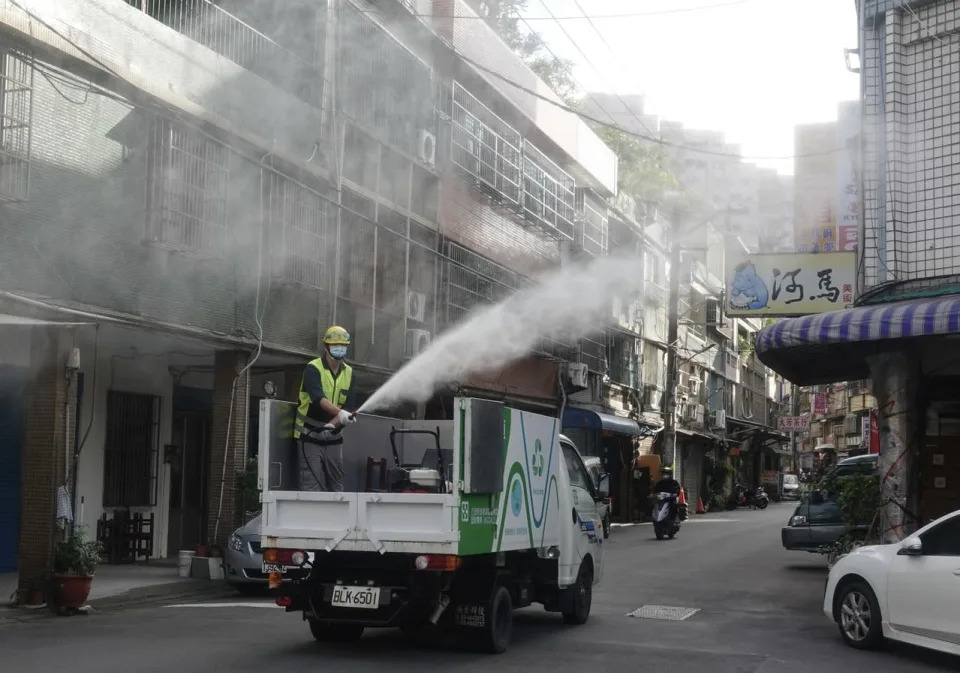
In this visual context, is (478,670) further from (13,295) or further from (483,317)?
(483,317)

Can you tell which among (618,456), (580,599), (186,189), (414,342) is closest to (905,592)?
(580,599)

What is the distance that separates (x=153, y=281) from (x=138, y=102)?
2393mm

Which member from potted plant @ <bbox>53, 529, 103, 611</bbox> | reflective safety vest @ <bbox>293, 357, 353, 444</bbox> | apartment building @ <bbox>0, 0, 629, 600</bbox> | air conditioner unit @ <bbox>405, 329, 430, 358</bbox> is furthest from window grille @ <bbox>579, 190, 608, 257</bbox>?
reflective safety vest @ <bbox>293, 357, 353, 444</bbox>

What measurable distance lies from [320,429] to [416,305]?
41.6ft

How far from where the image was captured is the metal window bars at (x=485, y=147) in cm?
2434

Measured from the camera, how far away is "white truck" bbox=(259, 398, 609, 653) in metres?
8.38

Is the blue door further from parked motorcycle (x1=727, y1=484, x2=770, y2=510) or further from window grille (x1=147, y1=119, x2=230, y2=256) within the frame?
parked motorcycle (x1=727, y1=484, x2=770, y2=510)

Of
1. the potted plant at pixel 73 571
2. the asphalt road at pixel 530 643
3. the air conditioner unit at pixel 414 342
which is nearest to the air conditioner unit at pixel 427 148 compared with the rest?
the air conditioner unit at pixel 414 342

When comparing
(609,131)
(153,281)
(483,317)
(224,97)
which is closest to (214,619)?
(153,281)

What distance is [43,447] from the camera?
12828mm

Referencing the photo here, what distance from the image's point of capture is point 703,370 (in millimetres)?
52031

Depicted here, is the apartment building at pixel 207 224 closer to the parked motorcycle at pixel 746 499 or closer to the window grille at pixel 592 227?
the window grille at pixel 592 227

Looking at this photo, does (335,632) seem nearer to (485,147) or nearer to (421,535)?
(421,535)

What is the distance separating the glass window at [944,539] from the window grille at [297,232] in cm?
1099
